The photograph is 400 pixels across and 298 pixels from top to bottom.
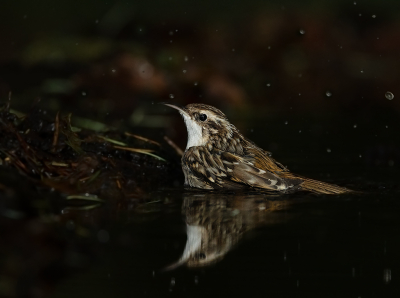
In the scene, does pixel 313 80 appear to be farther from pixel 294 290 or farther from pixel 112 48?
pixel 294 290

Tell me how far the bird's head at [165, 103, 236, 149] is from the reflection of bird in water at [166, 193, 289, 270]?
111 cm

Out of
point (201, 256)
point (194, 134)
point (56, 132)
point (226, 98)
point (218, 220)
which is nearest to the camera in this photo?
point (201, 256)

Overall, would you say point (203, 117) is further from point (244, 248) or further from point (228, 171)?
point (244, 248)

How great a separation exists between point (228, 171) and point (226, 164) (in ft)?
0.46

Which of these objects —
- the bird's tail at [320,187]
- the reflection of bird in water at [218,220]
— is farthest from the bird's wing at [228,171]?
the reflection of bird in water at [218,220]

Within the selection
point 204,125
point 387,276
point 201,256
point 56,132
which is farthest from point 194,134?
point 387,276

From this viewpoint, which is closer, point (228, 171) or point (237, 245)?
point (237, 245)

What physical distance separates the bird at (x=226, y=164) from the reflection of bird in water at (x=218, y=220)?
1.06ft

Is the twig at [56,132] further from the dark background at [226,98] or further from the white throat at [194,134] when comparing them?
the white throat at [194,134]

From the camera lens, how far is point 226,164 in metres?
6.77

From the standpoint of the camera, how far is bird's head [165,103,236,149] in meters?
7.30

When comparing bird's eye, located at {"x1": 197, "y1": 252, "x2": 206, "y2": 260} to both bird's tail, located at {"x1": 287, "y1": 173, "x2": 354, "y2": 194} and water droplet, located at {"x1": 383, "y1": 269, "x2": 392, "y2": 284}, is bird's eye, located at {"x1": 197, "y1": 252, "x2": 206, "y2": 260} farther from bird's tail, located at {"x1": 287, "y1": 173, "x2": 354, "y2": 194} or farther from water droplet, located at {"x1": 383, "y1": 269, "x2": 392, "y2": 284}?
bird's tail, located at {"x1": 287, "y1": 173, "x2": 354, "y2": 194}

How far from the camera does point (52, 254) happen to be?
4195mm

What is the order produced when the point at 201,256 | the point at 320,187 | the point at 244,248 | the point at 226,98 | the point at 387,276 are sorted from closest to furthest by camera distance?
the point at 387,276 < the point at 201,256 < the point at 244,248 < the point at 320,187 < the point at 226,98
